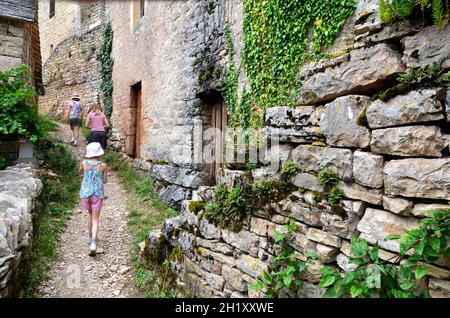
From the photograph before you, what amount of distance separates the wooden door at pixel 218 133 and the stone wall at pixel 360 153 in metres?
2.72

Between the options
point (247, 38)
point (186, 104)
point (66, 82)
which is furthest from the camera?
point (66, 82)

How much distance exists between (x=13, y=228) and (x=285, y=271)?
98.9 inches

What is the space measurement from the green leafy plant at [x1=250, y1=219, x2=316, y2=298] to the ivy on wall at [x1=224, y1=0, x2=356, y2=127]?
150 centimetres

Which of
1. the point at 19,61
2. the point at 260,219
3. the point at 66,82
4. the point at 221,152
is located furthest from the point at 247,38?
the point at 66,82

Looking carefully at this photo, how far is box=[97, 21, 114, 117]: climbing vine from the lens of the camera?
33.2 ft

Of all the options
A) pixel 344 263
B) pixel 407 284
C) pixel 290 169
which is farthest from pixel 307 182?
pixel 407 284

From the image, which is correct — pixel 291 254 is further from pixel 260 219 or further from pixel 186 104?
pixel 186 104

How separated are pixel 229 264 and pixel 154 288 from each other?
47.7 inches

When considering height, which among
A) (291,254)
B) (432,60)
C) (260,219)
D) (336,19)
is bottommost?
(291,254)

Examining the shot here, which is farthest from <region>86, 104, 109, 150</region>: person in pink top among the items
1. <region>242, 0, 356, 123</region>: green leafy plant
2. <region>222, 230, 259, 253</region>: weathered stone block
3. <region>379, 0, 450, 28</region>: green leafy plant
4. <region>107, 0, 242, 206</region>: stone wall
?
<region>379, 0, 450, 28</region>: green leafy plant

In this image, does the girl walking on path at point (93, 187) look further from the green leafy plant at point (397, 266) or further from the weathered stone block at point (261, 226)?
the green leafy plant at point (397, 266)

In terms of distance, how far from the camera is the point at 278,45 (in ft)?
12.8

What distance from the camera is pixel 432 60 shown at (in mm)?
1883

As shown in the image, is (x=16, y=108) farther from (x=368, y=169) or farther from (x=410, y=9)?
(x=410, y=9)
